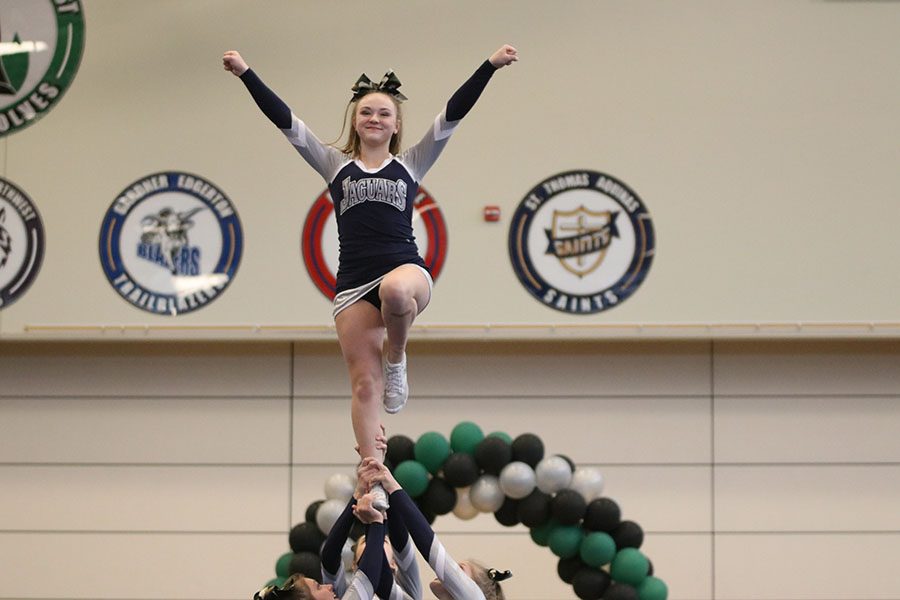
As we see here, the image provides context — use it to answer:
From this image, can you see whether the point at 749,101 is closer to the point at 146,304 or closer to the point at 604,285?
the point at 604,285

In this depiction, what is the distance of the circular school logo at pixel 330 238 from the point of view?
6.95 m

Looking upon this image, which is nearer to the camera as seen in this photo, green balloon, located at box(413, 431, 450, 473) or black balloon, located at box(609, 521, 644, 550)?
green balloon, located at box(413, 431, 450, 473)

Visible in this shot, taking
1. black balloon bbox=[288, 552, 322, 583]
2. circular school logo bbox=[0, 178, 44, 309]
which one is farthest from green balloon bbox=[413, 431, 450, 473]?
circular school logo bbox=[0, 178, 44, 309]

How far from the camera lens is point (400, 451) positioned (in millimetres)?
5359

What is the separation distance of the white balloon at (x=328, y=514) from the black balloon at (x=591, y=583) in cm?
118

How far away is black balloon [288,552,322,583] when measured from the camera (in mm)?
5223

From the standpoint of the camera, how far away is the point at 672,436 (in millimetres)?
6957

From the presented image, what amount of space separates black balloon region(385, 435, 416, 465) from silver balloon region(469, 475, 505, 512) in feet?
1.08

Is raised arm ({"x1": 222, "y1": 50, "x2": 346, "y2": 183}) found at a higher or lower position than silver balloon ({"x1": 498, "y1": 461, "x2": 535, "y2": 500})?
higher

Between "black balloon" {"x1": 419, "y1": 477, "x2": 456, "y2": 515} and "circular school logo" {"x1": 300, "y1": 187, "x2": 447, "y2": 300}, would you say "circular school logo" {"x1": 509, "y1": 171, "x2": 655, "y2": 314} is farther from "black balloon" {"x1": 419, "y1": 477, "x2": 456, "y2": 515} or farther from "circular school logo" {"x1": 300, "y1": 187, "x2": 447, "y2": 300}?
"black balloon" {"x1": 419, "y1": 477, "x2": 456, "y2": 515}

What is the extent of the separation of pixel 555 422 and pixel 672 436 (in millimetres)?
714

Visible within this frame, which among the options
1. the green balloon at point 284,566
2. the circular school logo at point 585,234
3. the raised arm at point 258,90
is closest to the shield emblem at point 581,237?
the circular school logo at point 585,234

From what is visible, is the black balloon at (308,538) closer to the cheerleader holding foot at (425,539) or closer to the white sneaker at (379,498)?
the cheerleader holding foot at (425,539)

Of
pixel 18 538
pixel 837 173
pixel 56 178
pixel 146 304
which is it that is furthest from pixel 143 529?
pixel 837 173
